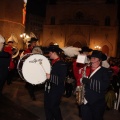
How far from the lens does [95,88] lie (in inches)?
179

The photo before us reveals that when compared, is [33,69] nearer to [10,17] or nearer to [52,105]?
[52,105]

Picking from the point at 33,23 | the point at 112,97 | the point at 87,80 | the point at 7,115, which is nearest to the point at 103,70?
A: the point at 87,80

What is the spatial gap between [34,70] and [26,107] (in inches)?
90.8

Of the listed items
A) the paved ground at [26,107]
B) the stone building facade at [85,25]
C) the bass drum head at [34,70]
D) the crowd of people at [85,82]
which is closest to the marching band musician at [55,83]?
the crowd of people at [85,82]

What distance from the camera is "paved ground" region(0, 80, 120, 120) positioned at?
15.9 feet

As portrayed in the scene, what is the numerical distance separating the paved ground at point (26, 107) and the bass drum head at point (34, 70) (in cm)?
72

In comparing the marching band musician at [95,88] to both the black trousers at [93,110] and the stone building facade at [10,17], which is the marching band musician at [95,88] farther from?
the stone building facade at [10,17]

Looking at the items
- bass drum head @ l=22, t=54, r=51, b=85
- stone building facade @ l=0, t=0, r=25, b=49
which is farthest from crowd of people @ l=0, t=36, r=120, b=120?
stone building facade @ l=0, t=0, r=25, b=49

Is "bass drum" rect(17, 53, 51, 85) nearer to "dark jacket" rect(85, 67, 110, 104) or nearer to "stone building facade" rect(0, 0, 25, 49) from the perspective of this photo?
"dark jacket" rect(85, 67, 110, 104)

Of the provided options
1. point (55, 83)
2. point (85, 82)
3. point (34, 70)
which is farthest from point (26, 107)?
point (85, 82)

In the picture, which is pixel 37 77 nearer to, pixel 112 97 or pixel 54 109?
pixel 54 109

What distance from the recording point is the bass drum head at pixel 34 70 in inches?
217

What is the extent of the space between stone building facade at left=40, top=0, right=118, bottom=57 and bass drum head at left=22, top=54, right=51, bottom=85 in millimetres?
34040

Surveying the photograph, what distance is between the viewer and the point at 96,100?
4668 millimetres
